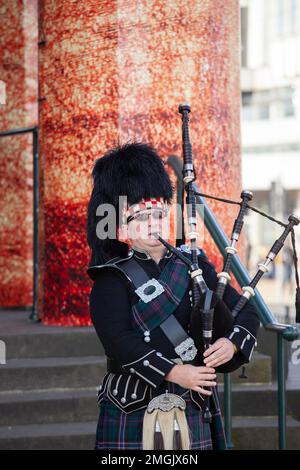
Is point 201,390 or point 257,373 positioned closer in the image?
point 201,390

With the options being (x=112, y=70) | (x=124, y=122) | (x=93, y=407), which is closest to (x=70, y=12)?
(x=112, y=70)

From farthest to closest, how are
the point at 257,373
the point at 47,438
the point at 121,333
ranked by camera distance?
the point at 257,373 → the point at 47,438 → the point at 121,333

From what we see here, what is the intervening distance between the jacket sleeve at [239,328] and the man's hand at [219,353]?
48 millimetres

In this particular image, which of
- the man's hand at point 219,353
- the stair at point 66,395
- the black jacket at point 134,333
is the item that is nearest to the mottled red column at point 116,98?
the stair at point 66,395

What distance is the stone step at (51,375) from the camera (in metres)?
4.88

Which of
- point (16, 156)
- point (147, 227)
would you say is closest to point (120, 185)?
point (147, 227)

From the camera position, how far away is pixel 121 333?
2691 mm

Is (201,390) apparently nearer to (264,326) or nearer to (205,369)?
(205,369)

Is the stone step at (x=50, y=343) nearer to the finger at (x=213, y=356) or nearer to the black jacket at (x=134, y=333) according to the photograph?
the black jacket at (x=134, y=333)

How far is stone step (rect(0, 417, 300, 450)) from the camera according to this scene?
4.36 m

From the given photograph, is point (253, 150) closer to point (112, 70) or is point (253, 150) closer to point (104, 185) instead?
point (112, 70)

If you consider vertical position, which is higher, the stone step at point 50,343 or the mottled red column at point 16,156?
the mottled red column at point 16,156

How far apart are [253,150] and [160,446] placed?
33.3 metres

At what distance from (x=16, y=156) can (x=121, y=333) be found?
560 cm
